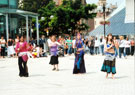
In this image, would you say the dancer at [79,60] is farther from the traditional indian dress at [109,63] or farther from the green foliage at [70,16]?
the green foliage at [70,16]

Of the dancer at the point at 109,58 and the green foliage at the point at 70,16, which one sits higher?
the green foliage at the point at 70,16

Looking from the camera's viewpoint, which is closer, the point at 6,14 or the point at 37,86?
the point at 37,86

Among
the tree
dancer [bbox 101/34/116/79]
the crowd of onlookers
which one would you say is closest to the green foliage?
the tree

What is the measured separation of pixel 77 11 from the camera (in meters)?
53.5

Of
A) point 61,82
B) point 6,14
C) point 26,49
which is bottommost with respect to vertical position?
point 61,82

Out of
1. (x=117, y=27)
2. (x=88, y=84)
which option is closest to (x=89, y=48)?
(x=88, y=84)

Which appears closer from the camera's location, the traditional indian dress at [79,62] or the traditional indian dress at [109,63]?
the traditional indian dress at [109,63]

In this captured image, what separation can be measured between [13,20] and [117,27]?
32.8 m

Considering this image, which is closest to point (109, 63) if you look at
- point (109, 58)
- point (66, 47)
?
point (109, 58)

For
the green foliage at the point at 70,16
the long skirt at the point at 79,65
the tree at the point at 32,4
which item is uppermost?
the tree at the point at 32,4

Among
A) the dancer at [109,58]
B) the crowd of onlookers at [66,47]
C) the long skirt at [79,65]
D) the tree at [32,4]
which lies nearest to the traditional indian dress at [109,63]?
the dancer at [109,58]

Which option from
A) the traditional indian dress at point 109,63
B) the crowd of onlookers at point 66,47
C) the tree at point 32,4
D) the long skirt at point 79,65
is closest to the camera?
the traditional indian dress at point 109,63

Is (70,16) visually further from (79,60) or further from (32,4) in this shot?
(79,60)

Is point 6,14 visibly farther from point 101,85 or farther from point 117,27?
point 117,27
